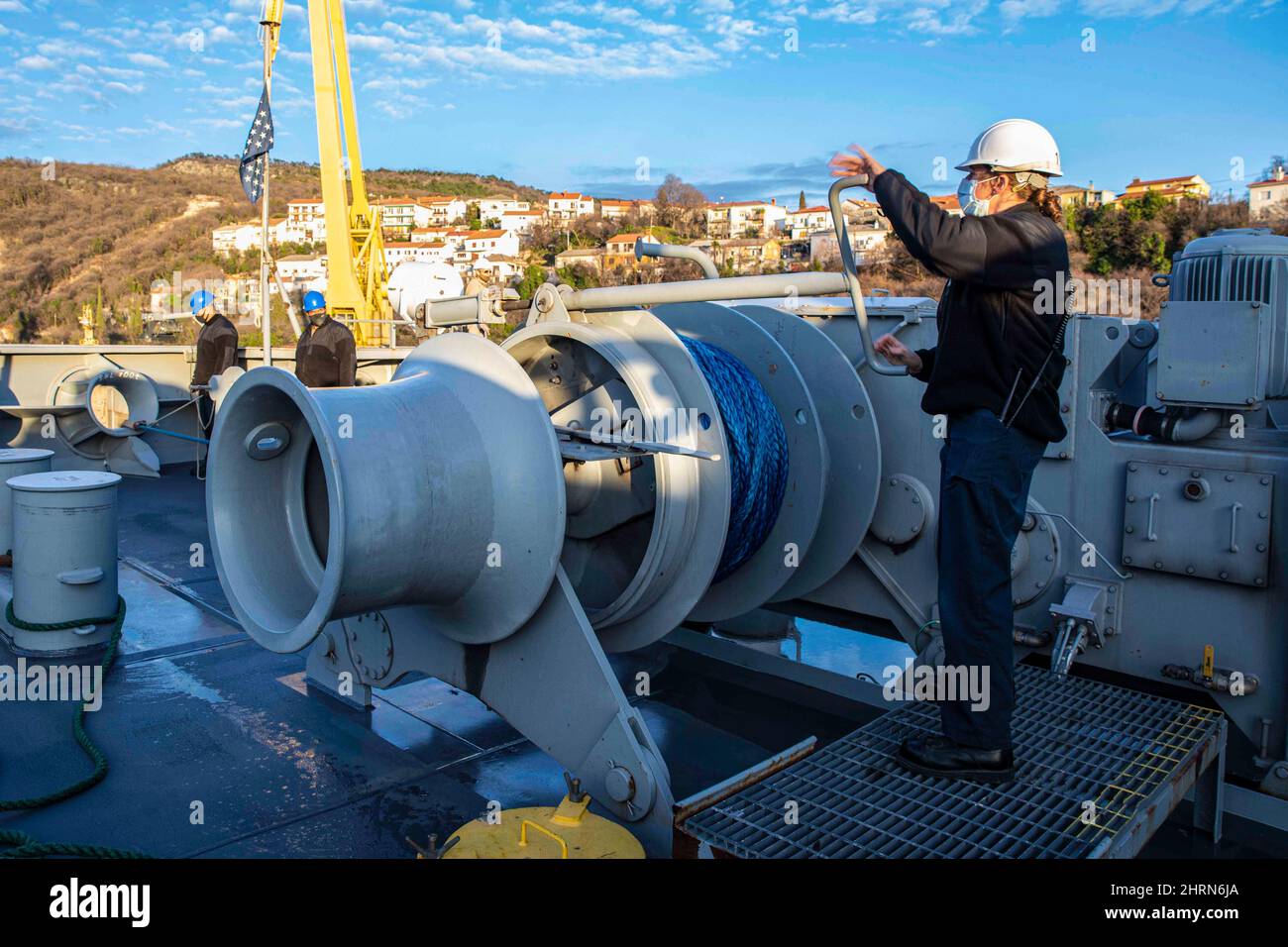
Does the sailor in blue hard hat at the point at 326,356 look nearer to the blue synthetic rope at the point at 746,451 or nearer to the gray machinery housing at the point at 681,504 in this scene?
the gray machinery housing at the point at 681,504

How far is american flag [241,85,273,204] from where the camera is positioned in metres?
9.22

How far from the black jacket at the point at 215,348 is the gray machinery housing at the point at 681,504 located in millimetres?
6229

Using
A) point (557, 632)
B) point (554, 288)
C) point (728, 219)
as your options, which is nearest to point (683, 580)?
point (557, 632)

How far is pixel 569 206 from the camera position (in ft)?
310

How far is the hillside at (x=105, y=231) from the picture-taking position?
2007 inches

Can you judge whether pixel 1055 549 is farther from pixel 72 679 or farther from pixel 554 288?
pixel 72 679

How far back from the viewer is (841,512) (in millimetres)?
4219

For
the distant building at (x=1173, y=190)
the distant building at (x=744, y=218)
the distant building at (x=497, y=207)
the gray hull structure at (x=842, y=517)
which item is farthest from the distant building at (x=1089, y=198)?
the distant building at (x=497, y=207)

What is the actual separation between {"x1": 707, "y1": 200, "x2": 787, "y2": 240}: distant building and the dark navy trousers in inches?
2926

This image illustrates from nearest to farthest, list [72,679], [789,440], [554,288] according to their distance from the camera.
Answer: [554,288] → [789,440] → [72,679]

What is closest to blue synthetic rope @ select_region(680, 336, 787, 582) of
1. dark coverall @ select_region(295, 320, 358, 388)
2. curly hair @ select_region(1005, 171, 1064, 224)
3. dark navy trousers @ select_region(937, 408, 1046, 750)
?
dark navy trousers @ select_region(937, 408, 1046, 750)

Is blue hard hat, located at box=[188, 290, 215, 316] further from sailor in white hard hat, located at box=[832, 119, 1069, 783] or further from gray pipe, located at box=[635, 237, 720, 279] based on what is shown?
sailor in white hard hat, located at box=[832, 119, 1069, 783]

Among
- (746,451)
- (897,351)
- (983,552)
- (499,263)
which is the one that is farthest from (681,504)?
(499,263)

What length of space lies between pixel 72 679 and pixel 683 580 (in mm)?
2801
